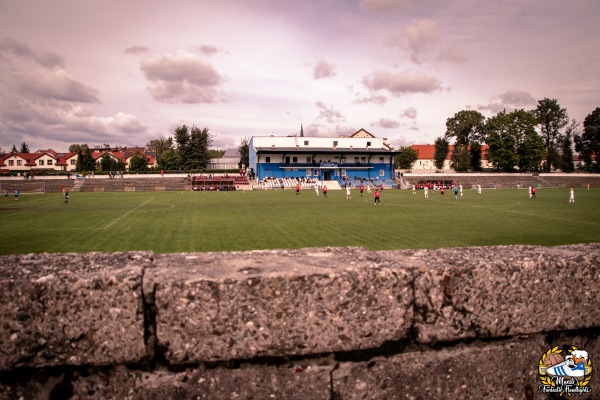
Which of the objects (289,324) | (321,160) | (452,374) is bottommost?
(452,374)

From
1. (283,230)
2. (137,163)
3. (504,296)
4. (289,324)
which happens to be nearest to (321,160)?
(137,163)

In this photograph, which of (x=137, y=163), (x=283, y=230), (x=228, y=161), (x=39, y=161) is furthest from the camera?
(x=39, y=161)

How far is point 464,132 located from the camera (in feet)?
302

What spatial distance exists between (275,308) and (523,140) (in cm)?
9723

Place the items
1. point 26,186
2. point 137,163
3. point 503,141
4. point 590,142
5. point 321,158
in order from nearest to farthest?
point 26,186 < point 321,158 < point 503,141 < point 590,142 < point 137,163

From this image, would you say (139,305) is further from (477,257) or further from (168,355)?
(477,257)

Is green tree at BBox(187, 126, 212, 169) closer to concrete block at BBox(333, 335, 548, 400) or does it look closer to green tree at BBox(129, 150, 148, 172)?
green tree at BBox(129, 150, 148, 172)

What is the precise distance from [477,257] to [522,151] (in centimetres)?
9607

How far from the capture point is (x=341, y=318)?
1.82 metres

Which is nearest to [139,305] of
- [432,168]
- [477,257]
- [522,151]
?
[477,257]

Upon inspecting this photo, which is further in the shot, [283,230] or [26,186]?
[26,186]

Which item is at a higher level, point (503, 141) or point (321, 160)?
point (503, 141)

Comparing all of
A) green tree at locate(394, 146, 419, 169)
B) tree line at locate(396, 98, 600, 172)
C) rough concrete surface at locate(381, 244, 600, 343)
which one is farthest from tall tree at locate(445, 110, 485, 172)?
rough concrete surface at locate(381, 244, 600, 343)

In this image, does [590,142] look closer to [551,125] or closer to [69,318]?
[551,125]
